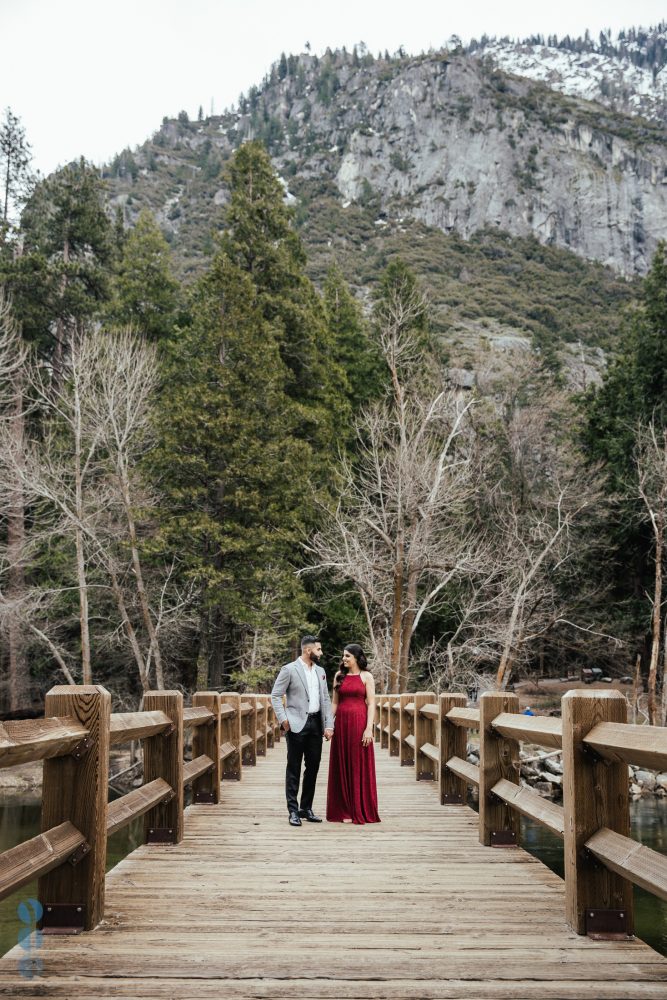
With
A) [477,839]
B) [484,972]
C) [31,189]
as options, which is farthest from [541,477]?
[484,972]

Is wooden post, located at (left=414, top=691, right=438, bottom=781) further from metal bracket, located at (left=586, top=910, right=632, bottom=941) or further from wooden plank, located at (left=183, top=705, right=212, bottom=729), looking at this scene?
metal bracket, located at (left=586, top=910, right=632, bottom=941)

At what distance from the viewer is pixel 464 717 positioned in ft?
21.3

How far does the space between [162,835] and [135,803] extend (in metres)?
1.35

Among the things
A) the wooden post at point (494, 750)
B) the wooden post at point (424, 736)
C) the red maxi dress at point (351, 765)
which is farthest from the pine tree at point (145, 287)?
the wooden post at point (494, 750)

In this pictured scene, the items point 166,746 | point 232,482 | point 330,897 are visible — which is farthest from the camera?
point 232,482

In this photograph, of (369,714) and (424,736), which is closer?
(369,714)

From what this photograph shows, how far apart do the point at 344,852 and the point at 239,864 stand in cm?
90

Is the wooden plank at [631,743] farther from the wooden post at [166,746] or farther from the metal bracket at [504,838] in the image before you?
the wooden post at [166,746]

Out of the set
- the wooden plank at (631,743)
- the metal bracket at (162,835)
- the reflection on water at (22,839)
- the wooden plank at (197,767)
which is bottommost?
the reflection on water at (22,839)

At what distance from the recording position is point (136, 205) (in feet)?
394

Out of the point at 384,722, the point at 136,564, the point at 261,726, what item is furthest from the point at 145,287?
the point at 261,726

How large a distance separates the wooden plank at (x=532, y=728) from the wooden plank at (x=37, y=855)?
7.10 feet

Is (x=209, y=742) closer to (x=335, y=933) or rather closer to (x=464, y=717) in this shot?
(x=464, y=717)

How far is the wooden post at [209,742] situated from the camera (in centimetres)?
729
